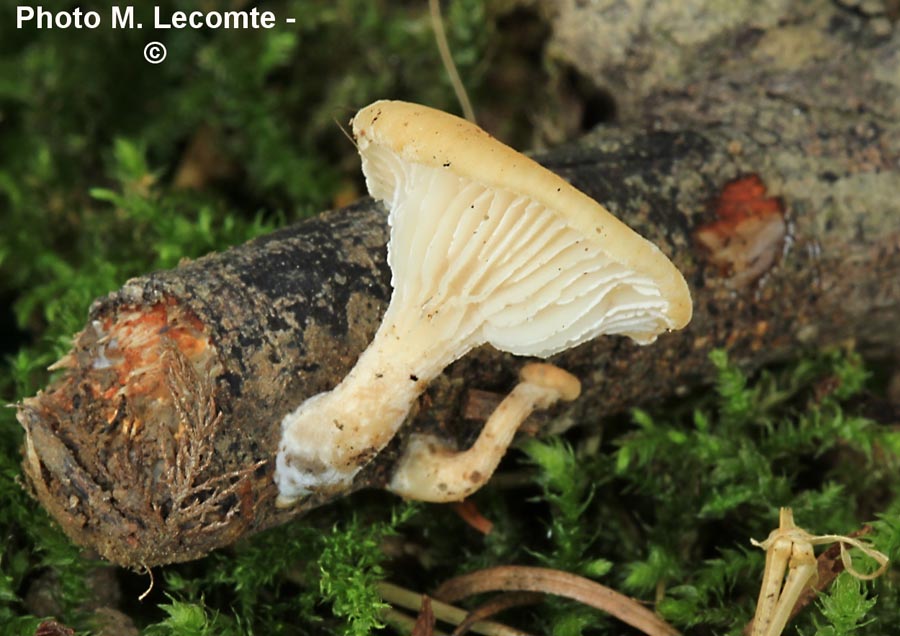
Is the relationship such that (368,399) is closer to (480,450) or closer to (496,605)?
(480,450)

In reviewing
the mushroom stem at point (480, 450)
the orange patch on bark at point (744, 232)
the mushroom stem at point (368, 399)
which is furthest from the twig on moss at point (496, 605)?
the orange patch on bark at point (744, 232)

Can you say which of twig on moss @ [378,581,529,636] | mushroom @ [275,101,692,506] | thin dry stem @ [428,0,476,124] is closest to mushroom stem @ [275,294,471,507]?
mushroom @ [275,101,692,506]

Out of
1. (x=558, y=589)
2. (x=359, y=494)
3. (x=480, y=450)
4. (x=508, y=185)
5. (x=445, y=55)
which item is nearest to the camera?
(x=508, y=185)

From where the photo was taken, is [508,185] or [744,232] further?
[744,232]

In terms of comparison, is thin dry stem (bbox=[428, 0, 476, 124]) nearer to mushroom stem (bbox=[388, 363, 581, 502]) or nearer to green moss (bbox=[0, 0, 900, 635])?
green moss (bbox=[0, 0, 900, 635])

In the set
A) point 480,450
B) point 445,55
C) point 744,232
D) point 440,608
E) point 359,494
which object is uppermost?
point 445,55

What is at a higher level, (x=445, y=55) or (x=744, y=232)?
(x=445, y=55)

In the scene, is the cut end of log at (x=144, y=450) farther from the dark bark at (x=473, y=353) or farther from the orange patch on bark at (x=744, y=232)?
the orange patch on bark at (x=744, y=232)

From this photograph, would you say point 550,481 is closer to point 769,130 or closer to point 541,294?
point 541,294

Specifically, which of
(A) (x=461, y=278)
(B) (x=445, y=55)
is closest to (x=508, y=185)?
(A) (x=461, y=278)
